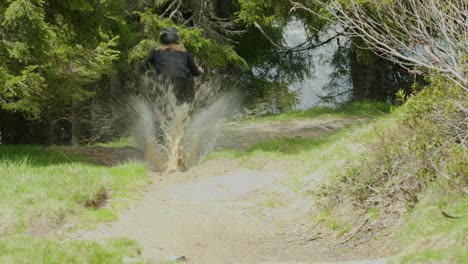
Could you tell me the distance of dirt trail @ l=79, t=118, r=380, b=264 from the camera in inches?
262

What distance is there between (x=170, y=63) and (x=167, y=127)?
3.88 feet

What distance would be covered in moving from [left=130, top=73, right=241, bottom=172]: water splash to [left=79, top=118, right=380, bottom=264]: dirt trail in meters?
2.14

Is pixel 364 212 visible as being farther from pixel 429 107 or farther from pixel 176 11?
pixel 176 11

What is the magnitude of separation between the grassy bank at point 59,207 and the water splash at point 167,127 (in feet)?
5.70

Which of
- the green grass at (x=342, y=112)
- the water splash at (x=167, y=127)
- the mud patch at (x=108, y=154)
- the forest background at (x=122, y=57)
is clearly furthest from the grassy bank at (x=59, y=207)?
the green grass at (x=342, y=112)

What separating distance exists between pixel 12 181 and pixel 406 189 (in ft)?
16.4

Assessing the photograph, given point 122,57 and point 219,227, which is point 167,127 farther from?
point 122,57

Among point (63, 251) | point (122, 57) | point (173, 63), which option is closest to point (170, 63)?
point (173, 63)

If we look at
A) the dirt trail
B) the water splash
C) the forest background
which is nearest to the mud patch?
the water splash

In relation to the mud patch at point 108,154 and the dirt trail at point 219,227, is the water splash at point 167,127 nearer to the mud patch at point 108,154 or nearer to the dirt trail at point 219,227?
the mud patch at point 108,154

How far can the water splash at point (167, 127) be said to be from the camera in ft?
41.0

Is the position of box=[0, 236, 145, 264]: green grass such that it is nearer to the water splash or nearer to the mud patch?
the water splash

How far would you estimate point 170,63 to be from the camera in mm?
12414

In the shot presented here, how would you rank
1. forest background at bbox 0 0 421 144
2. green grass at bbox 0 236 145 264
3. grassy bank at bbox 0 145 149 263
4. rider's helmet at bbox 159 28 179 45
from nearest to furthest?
green grass at bbox 0 236 145 264 → grassy bank at bbox 0 145 149 263 → rider's helmet at bbox 159 28 179 45 → forest background at bbox 0 0 421 144
